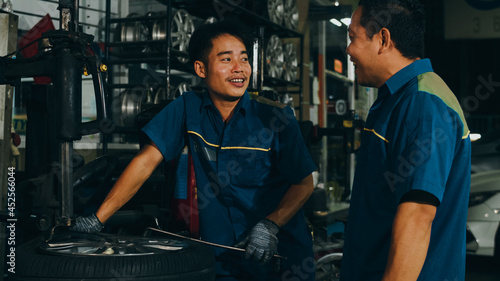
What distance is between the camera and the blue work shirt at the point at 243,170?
245cm

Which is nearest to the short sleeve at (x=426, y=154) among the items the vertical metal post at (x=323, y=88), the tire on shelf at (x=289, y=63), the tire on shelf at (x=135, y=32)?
the tire on shelf at (x=135, y=32)

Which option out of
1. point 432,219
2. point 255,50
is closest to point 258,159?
point 432,219

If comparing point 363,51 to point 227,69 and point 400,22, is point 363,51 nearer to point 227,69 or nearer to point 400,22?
point 400,22

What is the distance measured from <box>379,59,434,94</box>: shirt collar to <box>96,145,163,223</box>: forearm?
1.12 metres

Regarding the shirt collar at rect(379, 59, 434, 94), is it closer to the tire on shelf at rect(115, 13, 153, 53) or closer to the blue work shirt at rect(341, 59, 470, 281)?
the blue work shirt at rect(341, 59, 470, 281)

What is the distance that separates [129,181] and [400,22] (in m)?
1.24

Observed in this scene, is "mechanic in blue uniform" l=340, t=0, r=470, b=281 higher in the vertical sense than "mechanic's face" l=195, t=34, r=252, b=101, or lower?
lower

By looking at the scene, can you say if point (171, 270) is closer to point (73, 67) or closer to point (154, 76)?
point (73, 67)

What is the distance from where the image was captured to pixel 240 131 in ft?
8.24

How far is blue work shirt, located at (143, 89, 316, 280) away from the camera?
2.45 m

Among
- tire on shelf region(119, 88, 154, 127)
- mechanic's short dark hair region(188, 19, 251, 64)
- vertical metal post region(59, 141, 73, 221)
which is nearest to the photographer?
vertical metal post region(59, 141, 73, 221)

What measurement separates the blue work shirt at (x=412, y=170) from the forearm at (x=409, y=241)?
5cm

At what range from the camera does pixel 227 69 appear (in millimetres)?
2545

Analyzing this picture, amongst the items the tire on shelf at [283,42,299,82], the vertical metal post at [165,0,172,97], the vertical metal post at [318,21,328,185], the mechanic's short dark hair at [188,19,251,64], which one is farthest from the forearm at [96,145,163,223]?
the vertical metal post at [318,21,328,185]
